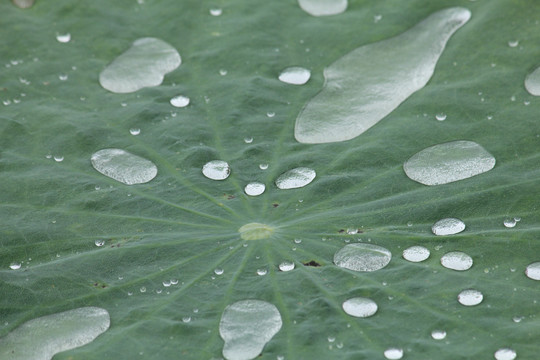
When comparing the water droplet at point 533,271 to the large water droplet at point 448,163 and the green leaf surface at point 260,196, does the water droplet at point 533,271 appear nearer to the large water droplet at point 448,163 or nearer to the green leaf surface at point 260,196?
the green leaf surface at point 260,196

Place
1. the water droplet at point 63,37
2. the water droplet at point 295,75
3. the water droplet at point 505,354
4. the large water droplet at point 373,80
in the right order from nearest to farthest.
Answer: the water droplet at point 505,354 → the large water droplet at point 373,80 → the water droplet at point 295,75 → the water droplet at point 63,37

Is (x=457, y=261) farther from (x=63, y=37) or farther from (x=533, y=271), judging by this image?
(x=63, y=37)

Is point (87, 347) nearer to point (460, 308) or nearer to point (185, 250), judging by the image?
point (185, 250)

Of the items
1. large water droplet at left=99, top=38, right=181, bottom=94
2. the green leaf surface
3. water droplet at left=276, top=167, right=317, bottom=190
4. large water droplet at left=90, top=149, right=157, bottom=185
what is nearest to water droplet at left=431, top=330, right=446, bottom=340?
the green leaf surface

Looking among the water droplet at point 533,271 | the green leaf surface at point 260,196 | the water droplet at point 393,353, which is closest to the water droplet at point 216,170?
the green leaf surface at point 260,196

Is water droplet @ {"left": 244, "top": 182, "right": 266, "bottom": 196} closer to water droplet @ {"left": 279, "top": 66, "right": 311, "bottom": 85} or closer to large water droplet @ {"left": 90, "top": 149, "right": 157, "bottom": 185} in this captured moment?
large water droplet @ {"left": 90, "top": 149, "right": 157, "bottom": 185}

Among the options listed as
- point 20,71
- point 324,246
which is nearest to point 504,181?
point 324,246

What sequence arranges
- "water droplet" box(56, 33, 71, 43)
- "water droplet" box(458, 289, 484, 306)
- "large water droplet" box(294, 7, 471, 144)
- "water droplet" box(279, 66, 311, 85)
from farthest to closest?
"water droplet" box(56, 33, 71, 43), "water droplet" box(279, 66, 311, 85), "large water droplet" box(294, 7, 471, 144), "water droplet" box(458, 289, 484, 306)

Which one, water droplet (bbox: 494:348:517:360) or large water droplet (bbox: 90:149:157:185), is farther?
large water droplet (bbox: 90:149:157:185)
